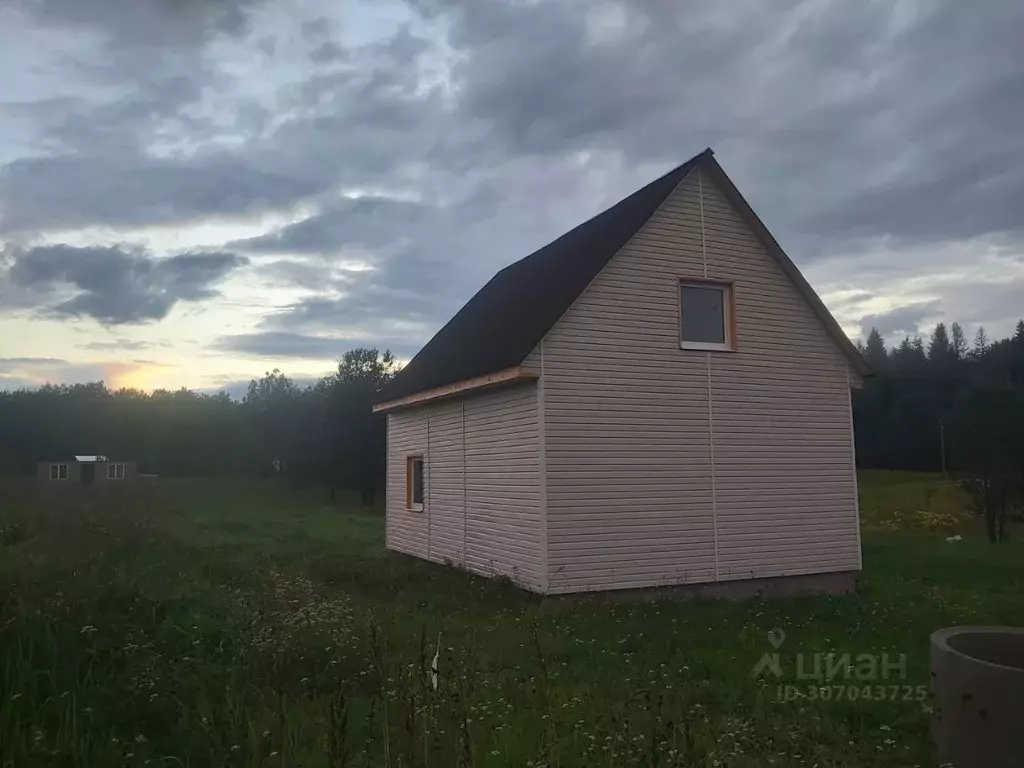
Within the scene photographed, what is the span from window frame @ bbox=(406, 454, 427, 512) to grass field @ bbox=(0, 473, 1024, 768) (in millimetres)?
3151

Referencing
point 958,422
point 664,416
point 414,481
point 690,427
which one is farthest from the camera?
point 958,422

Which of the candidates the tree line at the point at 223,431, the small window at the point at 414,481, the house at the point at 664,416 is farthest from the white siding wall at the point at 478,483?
the tree line at the point at 223,431

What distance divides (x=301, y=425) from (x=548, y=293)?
43.7 metres

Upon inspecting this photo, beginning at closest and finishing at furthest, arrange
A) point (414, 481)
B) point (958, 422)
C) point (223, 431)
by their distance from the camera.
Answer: point (414, 481), point (958, 422), point (223, 431)

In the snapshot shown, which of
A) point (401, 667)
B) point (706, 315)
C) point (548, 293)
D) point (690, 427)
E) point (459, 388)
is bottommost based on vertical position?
point (401, 667)

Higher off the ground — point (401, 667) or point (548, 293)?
point (548, 293)

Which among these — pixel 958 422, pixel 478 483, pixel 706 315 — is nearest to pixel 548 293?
pixel 706 315

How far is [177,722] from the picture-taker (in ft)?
16.6

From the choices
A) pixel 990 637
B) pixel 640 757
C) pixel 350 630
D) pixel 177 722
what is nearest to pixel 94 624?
pixel 177 722

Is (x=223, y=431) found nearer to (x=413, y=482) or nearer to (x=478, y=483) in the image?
(x=413, y=482)

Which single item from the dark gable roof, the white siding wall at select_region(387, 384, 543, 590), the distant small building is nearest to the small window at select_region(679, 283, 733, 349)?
the dark gable roof

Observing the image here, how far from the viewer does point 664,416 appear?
1255 cm

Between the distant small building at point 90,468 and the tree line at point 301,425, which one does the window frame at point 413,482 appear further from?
the distant small building at point 90,468

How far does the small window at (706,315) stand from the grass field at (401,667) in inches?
169
